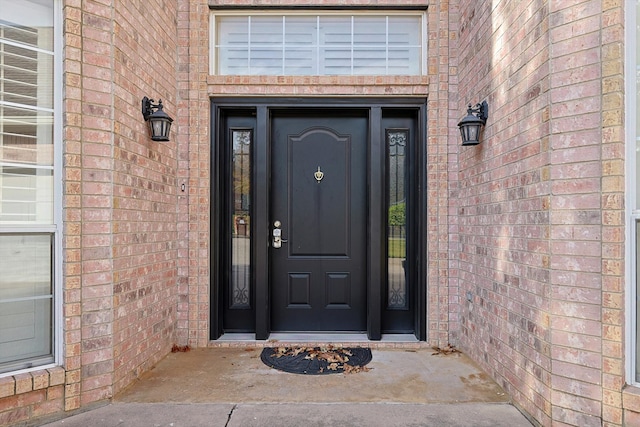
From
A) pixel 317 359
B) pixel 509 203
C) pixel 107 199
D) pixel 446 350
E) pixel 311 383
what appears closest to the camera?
pixel 107 199

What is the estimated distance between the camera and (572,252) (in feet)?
6.74

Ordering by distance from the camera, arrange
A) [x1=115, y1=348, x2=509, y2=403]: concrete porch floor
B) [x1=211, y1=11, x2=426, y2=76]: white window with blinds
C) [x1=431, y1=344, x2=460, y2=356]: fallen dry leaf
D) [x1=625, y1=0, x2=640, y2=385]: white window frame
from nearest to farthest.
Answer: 1. [x1=625, y1=0, x2=640, y2=385]: white window frame
2. [x1=115, y1=348, x2=509, y2=403]: concrete porch floor
3. [x1=431, y1=344, x2=460, y2=356]: fallen dry leaf
4. [x1=211, y1=11, x2=426, y2=76]: white window with blinds

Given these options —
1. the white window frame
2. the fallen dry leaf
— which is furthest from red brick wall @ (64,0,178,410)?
the white window frame

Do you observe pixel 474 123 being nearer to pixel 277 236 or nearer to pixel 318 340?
pixel 277 236

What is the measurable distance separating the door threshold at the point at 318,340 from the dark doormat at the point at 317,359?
70mm

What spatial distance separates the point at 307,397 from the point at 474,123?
2.24 m

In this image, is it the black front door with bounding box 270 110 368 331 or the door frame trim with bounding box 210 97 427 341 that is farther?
the black front door with bounding box 270 110 368 331

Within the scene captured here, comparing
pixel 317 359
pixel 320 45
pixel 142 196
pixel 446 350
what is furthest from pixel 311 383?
pixel 320 45

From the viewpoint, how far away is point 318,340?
3510 millimetres

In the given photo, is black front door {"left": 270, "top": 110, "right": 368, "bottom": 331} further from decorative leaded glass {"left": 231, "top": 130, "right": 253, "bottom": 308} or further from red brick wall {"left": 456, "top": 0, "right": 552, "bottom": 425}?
red brick wall {"left": 456, "top": 0, "right": 552, "bottom": 425}

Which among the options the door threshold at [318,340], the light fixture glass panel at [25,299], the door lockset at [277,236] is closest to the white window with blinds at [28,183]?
the light fixture glass panel at [25,299]

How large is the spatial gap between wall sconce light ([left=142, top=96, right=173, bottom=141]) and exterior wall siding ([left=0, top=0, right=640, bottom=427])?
0.23 feet

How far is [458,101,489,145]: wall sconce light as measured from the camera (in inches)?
116

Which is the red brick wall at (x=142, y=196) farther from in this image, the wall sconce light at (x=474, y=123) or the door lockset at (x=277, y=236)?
the wall sconce light at (x=474, y=123)
